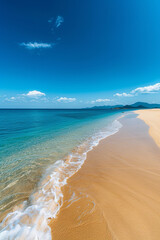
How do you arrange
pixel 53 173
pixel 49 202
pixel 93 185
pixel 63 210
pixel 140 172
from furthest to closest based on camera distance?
pixel 53 173 → pixel 140 172 → pixel 93 185 → pixel 49 202 → pixel 63 210

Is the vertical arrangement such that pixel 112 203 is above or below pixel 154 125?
below

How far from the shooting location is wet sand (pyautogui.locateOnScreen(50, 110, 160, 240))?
2043 mm

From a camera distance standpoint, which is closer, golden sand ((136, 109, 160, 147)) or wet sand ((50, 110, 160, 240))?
wet sand ((50, 110, 160, 240))

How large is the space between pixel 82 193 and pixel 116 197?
1041 millimetres

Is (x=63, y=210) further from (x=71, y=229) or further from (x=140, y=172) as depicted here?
(x=140, y=172)

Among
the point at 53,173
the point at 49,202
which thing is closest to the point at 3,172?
the point at 53,173

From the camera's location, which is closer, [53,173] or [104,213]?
[104,213]

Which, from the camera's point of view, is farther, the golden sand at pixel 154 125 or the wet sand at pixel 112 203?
the golden sand at pixel 154 125

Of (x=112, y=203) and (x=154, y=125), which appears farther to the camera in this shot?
(x=154, y=125)

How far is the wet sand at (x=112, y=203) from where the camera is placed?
204 cm

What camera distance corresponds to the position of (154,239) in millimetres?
1875

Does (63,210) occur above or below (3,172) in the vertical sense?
above

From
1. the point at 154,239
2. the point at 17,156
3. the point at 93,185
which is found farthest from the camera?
the point at 17,156

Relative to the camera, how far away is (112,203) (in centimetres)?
272
